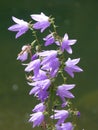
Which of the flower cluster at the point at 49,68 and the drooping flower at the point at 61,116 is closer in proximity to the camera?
the flower cluster at the point at 49,68

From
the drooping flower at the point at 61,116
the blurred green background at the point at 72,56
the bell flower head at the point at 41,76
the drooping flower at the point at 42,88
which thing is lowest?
the blurred green background at the point at 72,56

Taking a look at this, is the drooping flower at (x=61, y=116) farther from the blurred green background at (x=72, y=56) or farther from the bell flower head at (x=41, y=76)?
the blurred green background at (x=72, y=56)

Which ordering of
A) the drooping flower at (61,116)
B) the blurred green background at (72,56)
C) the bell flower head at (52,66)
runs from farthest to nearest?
the blurred green background at (72,56) < the drooping flower at (61,116) < the bell flower head at (52,66)

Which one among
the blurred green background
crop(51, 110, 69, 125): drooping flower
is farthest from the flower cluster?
the blurred green background

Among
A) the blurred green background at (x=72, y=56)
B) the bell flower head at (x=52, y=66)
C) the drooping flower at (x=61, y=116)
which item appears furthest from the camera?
the blurred green background at (x=72, y=56)

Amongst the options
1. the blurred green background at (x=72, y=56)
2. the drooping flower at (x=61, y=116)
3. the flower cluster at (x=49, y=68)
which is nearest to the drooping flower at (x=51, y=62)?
the flower cluster at (x=49, y=68)

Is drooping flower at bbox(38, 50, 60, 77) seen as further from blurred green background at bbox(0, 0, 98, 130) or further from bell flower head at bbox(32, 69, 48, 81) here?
blurred green background at bbox(0, 0, 98, 130)

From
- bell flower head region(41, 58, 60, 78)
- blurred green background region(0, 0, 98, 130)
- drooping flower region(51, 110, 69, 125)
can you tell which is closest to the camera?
bell flower head region(41, 58, 60, 78)

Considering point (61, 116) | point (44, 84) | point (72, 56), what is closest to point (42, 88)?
point (44, 84)

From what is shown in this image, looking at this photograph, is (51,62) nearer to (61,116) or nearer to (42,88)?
(42,88)
